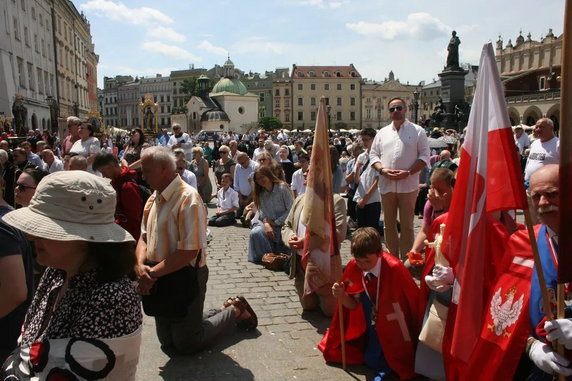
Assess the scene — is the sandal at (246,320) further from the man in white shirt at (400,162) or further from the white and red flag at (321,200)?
the man in white shirt at (400,162)

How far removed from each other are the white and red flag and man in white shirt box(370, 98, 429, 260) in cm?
173

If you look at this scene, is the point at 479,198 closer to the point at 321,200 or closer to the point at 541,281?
the point at 541,281

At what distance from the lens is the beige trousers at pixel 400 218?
6195 millimetres

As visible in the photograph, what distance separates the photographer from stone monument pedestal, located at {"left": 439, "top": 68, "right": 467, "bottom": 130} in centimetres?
2950

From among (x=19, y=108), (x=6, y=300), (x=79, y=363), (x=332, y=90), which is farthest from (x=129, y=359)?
(x=332, y=90)

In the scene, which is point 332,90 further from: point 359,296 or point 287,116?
point 359,296

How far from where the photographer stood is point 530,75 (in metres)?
72.6

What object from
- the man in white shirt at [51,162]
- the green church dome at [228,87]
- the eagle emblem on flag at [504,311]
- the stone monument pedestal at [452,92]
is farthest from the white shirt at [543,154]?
the green church dome at [228,87]

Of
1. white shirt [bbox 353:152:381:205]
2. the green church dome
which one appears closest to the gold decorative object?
white shirt [bbox 353:152:381:205]

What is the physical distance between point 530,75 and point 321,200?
261ft

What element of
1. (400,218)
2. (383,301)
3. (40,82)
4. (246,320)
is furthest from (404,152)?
(40,82)

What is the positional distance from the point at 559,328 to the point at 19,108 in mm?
34489

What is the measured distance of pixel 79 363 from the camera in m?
1.90

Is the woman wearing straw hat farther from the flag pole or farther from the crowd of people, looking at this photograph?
the flag pole
